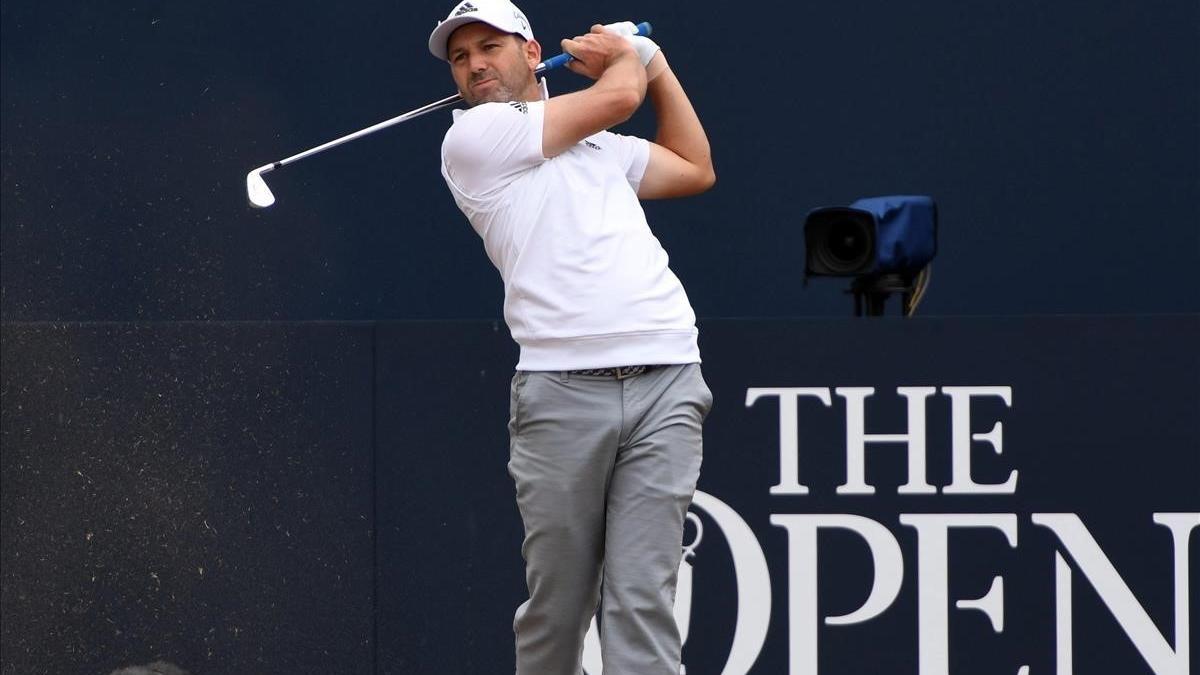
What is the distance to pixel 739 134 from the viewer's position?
5.31 metres

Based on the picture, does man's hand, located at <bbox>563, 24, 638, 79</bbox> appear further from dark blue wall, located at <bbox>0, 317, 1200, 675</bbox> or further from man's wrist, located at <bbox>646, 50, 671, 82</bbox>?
dark blue wall, located at <bbox>0, 317, 1200, 675</bbox>

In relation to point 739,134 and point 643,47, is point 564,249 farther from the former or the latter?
point 739,134

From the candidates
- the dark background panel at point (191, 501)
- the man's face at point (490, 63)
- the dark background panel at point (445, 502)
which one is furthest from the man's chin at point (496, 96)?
the dark background panel at point (191, 501)

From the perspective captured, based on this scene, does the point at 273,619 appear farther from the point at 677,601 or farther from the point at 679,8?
the point at 679,8

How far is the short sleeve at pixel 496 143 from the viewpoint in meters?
3.17

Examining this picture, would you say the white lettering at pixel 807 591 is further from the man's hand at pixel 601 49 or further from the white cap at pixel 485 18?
the white cap at pixel 485 18

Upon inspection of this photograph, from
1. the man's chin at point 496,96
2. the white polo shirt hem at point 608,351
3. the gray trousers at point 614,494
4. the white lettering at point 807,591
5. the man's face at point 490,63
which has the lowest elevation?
the white lettering at point 807,591

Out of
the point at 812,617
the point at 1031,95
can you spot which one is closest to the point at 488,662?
the point at 812,617

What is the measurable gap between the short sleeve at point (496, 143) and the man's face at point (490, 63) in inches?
A: 4.4

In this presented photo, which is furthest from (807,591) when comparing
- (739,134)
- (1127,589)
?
(739,134)

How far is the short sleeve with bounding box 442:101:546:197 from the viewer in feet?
10.4

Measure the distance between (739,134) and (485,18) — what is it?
7.09 ft

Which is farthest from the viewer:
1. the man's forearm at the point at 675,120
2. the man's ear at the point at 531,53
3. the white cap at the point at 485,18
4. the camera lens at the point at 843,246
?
the camera lens at the point at 843,246

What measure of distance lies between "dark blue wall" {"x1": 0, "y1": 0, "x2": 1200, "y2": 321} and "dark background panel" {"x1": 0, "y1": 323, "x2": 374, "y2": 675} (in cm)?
101
